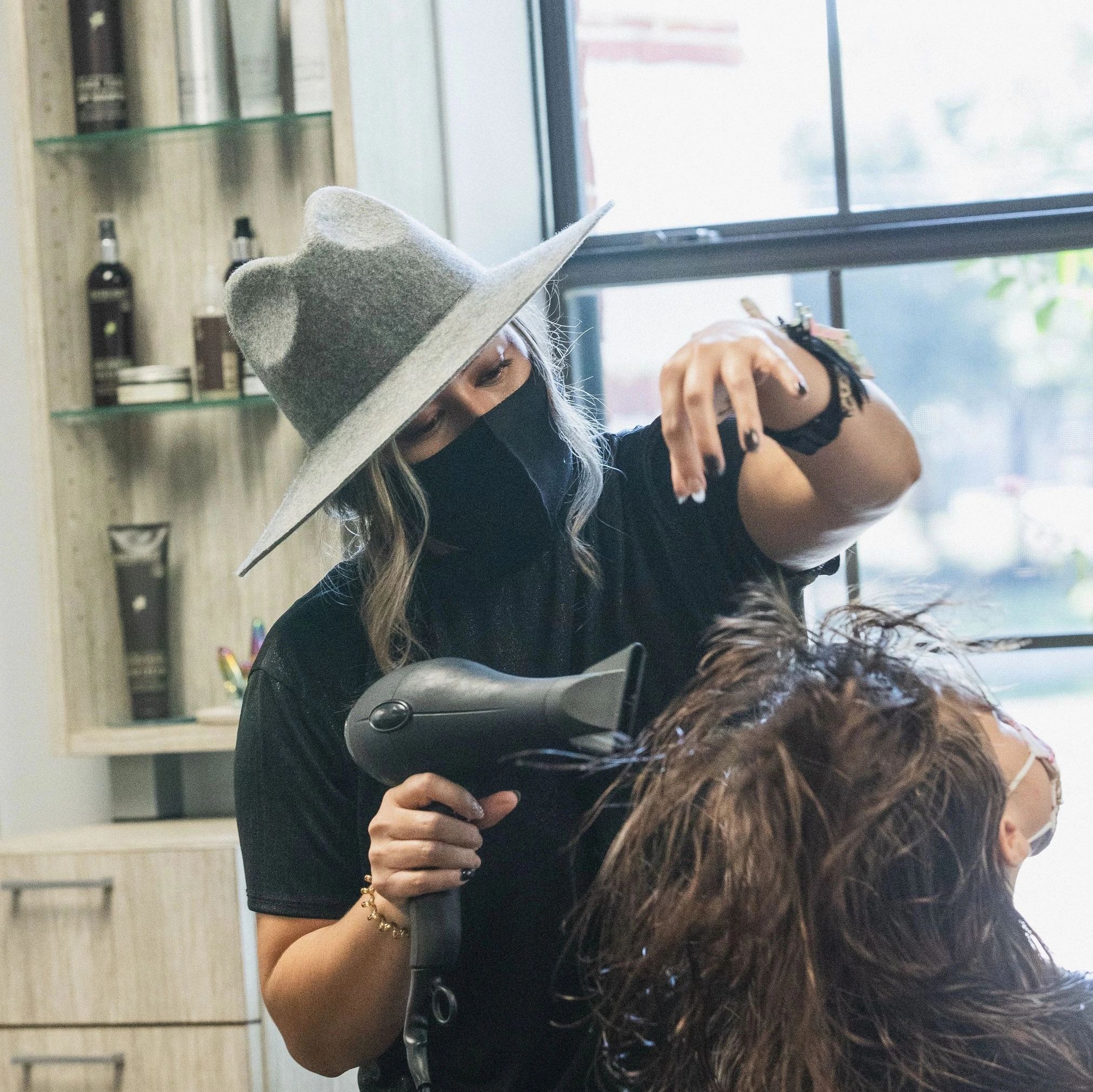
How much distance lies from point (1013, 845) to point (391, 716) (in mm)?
484

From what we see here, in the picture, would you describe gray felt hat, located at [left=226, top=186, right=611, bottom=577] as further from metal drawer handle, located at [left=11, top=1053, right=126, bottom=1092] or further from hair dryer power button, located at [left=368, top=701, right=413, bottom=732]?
metal drawer handle, located at [left=11, top=1053, right=126, bottom=1092]

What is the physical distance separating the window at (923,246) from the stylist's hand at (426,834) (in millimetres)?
1801

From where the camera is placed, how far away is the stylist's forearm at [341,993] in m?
1.15

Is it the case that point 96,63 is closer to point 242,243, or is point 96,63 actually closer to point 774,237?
point 242,243

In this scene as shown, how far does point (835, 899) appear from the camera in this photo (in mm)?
832

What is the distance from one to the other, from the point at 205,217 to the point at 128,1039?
1440 millimetres

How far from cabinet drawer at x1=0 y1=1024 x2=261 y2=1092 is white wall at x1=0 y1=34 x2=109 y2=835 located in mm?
458

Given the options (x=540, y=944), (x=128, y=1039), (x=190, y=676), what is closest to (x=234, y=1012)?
(x=128, y=1039)

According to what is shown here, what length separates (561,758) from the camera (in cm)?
123

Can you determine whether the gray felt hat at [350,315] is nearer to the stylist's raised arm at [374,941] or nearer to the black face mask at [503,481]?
the black face mask at [503,481]

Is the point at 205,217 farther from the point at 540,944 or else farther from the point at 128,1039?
the point at 540,944

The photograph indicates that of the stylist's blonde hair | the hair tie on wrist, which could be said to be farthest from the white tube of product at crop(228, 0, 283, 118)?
the hair tie on wrist

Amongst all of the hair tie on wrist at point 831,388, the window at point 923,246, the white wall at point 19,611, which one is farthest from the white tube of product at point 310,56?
the hair tie on wrist at point 831,388

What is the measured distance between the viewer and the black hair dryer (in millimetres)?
869
